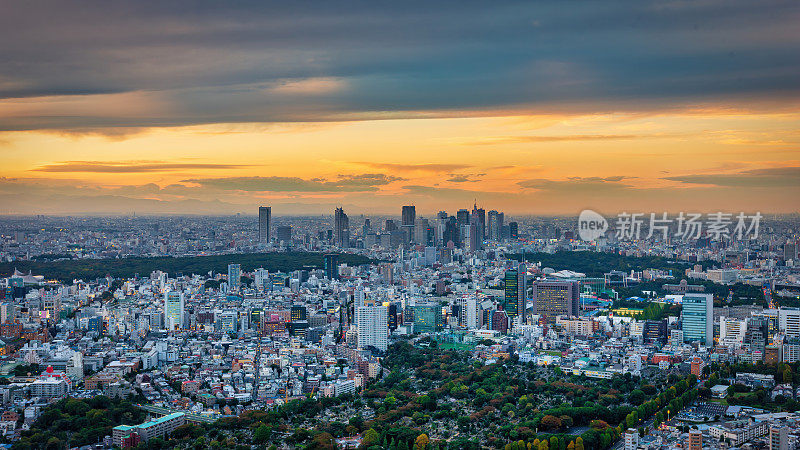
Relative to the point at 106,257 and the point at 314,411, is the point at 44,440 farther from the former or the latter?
the point at 106,257

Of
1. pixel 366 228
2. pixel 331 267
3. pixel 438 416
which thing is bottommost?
pixel 438 416

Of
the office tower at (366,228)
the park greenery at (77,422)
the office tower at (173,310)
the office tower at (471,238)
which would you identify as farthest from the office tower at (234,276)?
the park greenery at (77,422)

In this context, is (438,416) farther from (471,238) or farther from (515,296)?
(471,238)

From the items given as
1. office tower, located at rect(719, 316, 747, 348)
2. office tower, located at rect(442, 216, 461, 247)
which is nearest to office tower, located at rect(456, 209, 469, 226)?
office tower, located at rect(442, 216, 461, 247)

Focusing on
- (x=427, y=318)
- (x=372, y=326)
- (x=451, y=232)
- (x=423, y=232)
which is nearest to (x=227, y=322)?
(x=372, y=326)

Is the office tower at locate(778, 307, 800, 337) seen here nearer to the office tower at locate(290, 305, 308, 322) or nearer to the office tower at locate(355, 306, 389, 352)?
the office tower at locate(355, 306, 389, 352)
